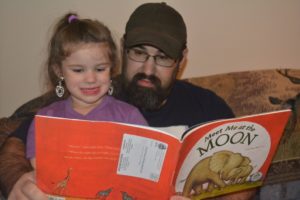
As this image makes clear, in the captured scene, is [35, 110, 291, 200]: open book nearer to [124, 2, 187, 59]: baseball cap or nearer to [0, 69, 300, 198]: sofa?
[124, 2, 187, 59]: baseball cap

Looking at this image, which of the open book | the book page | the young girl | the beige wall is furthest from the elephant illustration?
the beige wall

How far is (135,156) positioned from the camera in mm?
925

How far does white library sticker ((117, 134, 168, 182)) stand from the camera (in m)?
0.91

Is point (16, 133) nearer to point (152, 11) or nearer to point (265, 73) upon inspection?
point (152, 11)

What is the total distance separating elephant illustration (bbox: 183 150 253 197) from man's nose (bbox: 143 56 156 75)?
46cm

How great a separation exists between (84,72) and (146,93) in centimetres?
29

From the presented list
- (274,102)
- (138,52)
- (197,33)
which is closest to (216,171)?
(138,52)

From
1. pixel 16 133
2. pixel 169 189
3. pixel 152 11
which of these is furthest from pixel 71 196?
pixel 152 11

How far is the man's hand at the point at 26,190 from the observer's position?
0.97 meters

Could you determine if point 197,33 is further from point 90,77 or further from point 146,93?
point 90,77

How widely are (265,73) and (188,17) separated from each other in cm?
50

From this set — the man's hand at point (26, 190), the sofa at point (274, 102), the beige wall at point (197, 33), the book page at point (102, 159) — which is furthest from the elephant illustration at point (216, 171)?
the beige wall at point (197, 33)

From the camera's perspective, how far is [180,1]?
1906mm

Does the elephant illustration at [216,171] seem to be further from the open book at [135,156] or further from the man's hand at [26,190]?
the man's hand at [26,190]
